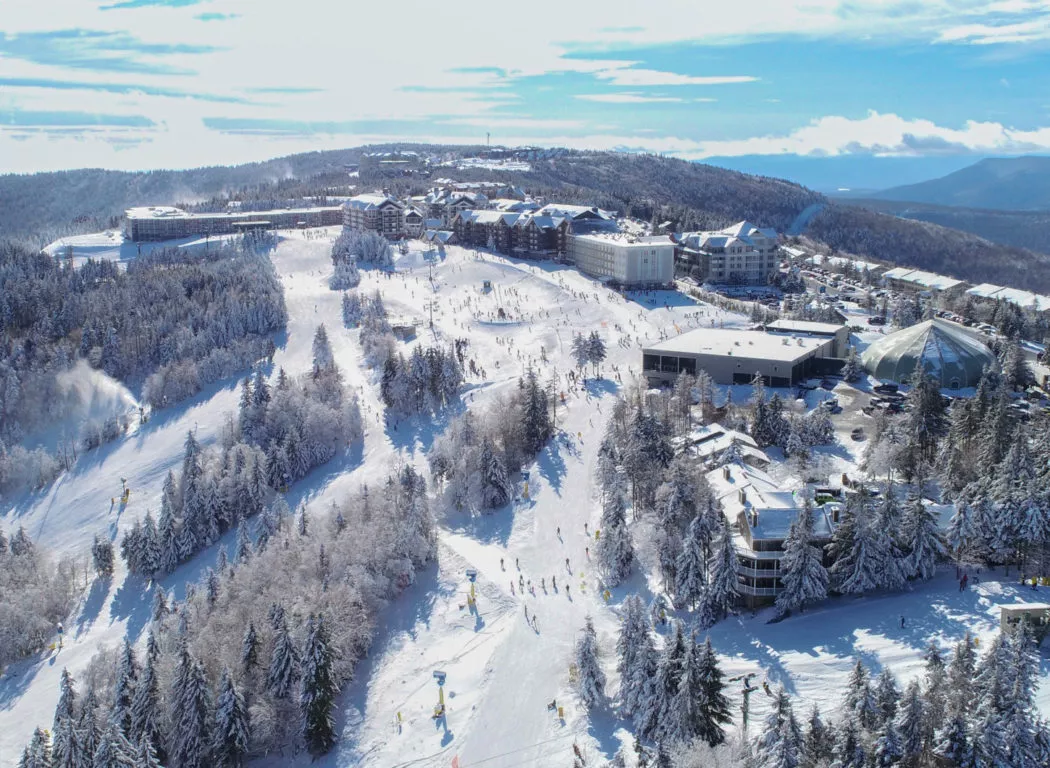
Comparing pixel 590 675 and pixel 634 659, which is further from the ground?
pixel 634 659

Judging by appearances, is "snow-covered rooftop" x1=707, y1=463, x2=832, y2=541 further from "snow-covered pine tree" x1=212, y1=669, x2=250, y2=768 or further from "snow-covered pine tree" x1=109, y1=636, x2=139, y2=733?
"snow-covered pine tree" x1=109, y1=636, x2=139, y2=733

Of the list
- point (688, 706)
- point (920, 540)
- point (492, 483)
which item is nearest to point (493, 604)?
point (492, 483)

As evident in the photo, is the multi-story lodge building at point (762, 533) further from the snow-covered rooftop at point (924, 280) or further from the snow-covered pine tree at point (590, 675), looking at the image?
the snow-covered rooftop at point (924, 280)

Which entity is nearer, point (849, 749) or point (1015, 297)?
point (849, 749)

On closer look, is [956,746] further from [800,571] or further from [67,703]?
[67,703]

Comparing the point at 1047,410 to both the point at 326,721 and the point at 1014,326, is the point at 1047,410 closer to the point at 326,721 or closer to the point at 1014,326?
the point at 1014,326

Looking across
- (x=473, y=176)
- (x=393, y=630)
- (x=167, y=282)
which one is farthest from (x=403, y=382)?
(x=473, y=176)

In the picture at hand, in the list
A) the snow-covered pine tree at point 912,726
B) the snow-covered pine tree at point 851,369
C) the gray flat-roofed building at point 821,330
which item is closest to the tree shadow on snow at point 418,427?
the gray flat-roofed building at point 821,330

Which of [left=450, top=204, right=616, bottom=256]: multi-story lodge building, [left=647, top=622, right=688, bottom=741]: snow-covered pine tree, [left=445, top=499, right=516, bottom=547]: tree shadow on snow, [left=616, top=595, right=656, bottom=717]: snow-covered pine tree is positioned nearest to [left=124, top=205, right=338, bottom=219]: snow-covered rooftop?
[left=450, top=204, right=616, bottom=256]: multi-story lodge building
